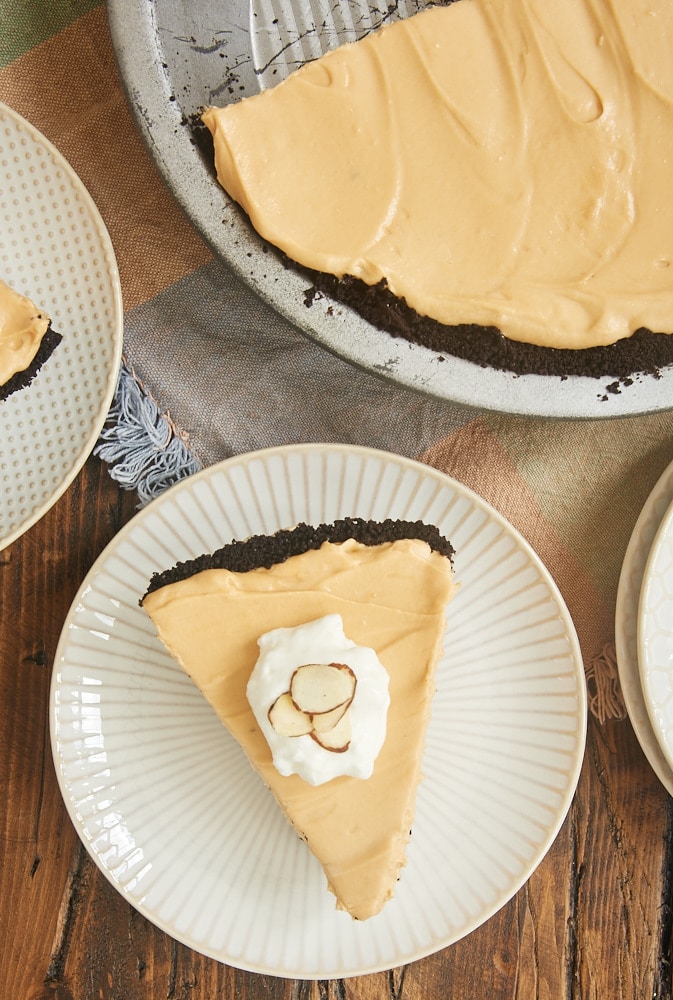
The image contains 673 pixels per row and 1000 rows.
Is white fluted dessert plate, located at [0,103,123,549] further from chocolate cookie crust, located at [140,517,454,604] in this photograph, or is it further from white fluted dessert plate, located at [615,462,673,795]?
white fluted dessert plate, located at [615,462,673,795]

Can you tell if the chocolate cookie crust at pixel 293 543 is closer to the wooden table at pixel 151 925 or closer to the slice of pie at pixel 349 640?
the slice of pie at pixel 349 640

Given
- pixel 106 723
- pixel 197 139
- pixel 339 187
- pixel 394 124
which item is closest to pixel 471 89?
pixel 394 124

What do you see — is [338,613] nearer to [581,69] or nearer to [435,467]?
[435,467]

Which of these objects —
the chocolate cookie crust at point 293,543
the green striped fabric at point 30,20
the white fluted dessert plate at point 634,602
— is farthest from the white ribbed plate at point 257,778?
the green striped fabric at point 30,20

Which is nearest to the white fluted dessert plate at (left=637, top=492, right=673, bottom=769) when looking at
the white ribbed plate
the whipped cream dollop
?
the white ribbed plate

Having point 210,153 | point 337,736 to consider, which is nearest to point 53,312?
point 210,153
